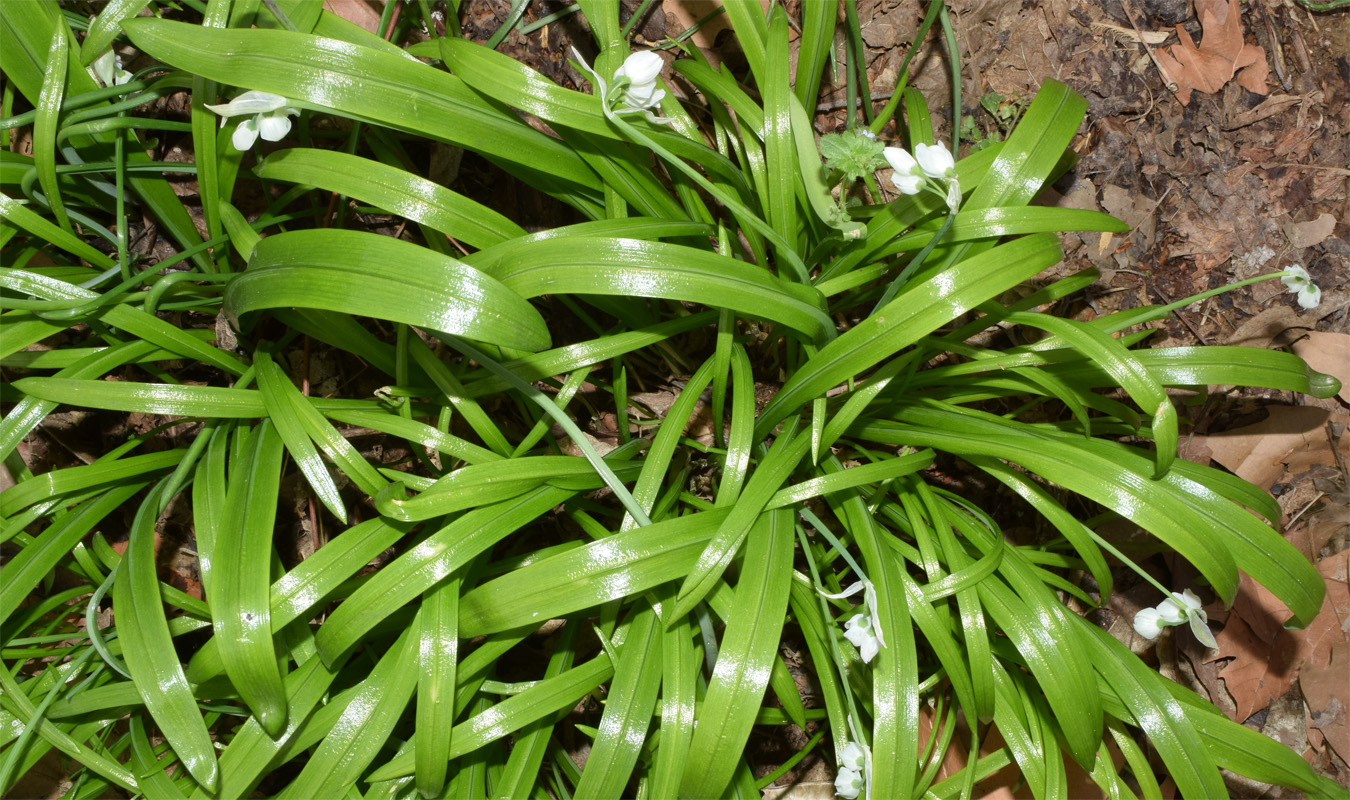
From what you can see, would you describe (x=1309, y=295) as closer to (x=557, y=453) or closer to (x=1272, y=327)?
(x=1272, y=327)

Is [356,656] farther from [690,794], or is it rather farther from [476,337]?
[476,337]

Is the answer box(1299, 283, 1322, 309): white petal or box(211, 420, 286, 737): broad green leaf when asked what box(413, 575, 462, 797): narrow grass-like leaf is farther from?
box(1299, 283, 1322, 309): white petal

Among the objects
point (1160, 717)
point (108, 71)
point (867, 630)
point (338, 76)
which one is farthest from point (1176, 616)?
point (108, 71)

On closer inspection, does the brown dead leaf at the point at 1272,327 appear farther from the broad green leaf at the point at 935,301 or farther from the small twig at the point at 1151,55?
the broad green leaf at the point at 935,301

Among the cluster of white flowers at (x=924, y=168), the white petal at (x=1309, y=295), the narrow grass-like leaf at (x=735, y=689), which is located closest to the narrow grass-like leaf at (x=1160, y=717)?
the narrow grass-like leaf at (x=735, y=689)

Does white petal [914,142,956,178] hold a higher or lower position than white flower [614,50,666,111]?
lower

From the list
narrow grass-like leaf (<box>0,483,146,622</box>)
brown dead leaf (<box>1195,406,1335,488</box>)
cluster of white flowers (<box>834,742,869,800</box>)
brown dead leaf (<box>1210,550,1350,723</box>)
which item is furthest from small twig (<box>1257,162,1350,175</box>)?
narrow grass-like leaf (<box>0,483,146,622</box>)

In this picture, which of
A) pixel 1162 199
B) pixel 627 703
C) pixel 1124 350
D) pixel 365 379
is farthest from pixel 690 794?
pixel 1162 199
